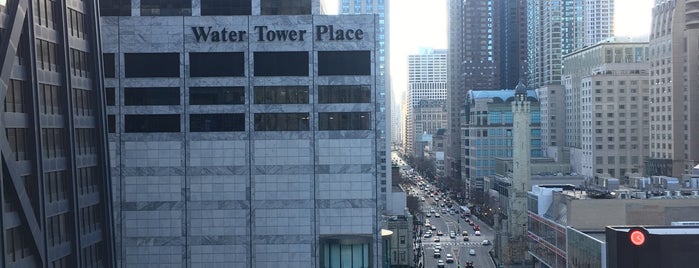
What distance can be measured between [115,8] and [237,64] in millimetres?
7636

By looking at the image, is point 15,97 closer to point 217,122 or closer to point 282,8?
point 217,122

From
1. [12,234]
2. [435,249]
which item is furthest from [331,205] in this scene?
[435,249]

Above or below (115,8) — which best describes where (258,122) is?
below

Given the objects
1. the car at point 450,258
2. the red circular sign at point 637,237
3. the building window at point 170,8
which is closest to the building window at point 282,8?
the building window at point 170,8

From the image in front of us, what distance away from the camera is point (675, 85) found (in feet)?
434

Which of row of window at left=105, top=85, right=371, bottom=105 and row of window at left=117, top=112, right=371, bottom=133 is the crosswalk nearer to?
row of window at left=117, top=112, right=371, bottom=133

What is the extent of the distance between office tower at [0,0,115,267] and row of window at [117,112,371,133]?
266 inches

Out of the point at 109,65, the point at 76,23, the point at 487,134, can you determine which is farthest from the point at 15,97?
the point at 487,134

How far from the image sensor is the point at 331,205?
46906 mm

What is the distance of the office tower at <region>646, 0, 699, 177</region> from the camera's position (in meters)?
129

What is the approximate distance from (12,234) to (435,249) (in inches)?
3476

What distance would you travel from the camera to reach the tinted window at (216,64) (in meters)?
46.5

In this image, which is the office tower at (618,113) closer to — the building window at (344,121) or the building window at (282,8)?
the building window at (344,121)

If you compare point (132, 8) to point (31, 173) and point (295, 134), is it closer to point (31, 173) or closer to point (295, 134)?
point (295, 134)
